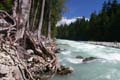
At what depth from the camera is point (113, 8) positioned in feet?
316

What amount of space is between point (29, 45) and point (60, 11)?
2093cm

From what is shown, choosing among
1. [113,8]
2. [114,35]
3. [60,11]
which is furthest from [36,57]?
[113,8]

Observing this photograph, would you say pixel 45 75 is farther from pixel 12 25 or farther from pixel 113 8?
pixel 113 8

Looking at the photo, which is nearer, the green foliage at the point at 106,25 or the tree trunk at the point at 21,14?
the tree trunk at the point at 21,14

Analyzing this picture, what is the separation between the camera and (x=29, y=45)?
14211mm

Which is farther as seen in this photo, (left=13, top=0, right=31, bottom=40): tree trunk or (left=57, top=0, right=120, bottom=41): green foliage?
(left=57, top=0, right=120, bottom=41): green foliage

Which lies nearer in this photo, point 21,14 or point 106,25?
point 21,14

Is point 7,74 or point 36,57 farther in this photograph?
point 36,57

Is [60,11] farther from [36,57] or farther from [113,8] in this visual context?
[113,8]

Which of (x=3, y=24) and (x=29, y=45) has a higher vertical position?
(x=3, y=24)

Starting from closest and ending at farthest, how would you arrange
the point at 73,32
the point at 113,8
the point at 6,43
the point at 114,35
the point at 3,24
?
the point at 6,43, the point at 3,24, the point at 114,35, the point at 113,8, the point at 73,32

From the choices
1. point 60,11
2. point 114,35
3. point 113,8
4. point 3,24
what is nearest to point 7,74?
point 3,24

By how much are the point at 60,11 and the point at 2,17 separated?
2220 centimetres

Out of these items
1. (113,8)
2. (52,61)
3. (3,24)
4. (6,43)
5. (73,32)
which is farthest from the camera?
(73,32)
